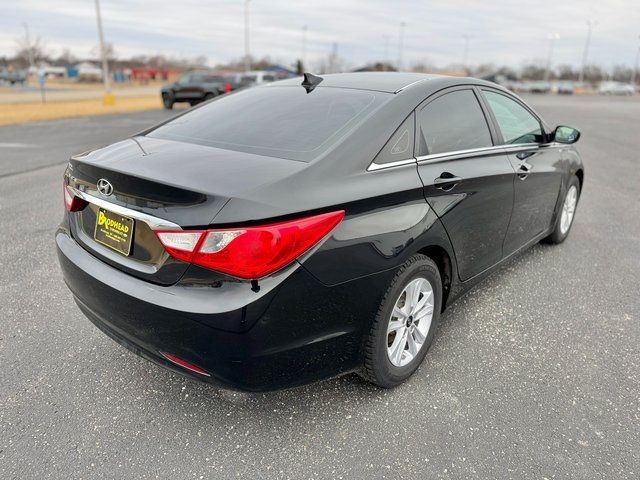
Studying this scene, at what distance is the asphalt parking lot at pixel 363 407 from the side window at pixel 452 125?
1.21 meters

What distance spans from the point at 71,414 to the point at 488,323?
8.44ft

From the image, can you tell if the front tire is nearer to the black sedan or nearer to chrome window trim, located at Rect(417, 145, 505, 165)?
the black sedan

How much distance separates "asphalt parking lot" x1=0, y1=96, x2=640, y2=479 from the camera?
218 centimetres

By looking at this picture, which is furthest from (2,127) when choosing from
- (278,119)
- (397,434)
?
(397,434)

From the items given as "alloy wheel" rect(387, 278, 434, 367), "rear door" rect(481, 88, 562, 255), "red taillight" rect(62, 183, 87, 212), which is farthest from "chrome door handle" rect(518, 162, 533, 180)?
"red taillight" rect(62, 183, 87, 212)

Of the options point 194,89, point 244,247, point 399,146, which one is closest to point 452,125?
point 399,146

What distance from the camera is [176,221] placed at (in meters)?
2.00

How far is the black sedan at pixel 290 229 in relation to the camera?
200cm

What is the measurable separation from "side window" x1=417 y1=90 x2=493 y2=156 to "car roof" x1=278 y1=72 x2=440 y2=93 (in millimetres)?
205

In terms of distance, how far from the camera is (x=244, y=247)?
76.4 inches

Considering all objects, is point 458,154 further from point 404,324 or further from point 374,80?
point 404,324

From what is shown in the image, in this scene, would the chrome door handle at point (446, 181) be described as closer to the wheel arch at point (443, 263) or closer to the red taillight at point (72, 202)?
the wheel arch at point (443, 263)

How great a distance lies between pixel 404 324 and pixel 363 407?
472mm

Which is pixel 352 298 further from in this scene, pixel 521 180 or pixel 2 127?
pixel 2 127
